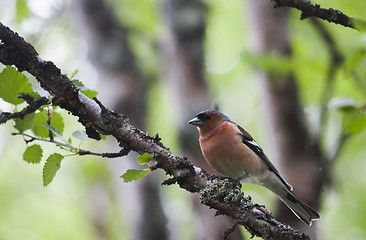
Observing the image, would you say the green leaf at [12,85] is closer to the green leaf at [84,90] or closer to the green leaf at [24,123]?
the green leaf at [24,123]

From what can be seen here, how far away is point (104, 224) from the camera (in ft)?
38.0

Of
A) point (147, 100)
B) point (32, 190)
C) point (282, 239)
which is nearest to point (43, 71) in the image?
point (282, 239)

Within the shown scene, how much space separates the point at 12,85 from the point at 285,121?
379cm

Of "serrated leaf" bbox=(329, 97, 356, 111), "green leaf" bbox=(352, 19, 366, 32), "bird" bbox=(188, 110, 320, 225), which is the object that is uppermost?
"bird" bbox=(188, 110, 320, 225)

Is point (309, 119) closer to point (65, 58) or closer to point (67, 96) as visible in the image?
point (67, 96)

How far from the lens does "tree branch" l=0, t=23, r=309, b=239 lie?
212cm

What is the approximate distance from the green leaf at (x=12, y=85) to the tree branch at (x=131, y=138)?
14cm

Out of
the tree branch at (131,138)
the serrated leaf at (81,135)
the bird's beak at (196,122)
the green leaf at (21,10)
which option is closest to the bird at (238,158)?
the bird's beak at (196,122)

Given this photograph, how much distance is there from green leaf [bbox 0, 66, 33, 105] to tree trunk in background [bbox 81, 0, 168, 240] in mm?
3450

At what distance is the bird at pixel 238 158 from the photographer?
4.25 meters

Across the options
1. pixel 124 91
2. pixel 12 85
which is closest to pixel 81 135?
pixel 12 85

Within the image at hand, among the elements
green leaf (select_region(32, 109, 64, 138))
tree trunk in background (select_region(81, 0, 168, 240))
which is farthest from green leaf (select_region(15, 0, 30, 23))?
green leaf (select_region(32, 109, 64, 138))

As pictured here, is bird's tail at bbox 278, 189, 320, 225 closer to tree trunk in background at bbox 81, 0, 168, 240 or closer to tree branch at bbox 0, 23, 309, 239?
tree branch at bbox 0, 23, 309, 239

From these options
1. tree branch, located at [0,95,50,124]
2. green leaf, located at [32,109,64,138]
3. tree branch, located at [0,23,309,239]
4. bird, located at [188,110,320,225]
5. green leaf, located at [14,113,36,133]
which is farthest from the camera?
bird, located at [188,110,320,225]
